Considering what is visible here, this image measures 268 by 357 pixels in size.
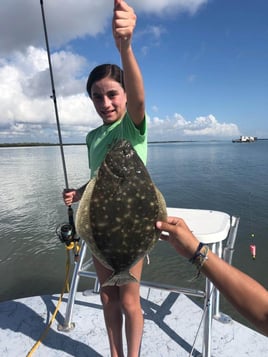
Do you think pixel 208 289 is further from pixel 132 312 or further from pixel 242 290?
pixel 242 290

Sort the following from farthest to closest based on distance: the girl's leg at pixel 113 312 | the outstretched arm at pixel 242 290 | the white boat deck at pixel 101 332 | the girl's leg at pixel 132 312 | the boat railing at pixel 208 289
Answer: the white boat deck at pixel 101 332, the boat railing at pixel 208 289, the girl's leg at pixel 113 312, the girl's leg at pixel 132 312, the outstretched arm at pixel 242 290

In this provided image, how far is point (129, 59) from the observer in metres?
1.89

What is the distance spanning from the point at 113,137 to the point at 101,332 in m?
2.81

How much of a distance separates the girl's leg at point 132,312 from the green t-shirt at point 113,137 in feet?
3.54

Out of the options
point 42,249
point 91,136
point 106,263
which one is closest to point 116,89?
point 91,136

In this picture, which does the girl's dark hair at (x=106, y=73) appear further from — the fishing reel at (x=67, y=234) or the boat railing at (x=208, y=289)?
the fishing reel at (x=67, y=234)

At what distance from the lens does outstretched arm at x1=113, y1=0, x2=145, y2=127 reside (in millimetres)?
1693

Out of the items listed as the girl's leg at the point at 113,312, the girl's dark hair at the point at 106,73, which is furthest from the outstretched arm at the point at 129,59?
the girl's leg at the point at 113,312

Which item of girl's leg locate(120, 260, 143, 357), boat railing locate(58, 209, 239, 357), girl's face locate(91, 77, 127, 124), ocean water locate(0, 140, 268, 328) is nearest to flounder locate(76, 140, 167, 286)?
girl's face locate(91, 77, 127, 124)

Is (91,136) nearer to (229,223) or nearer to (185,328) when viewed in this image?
(229,223)

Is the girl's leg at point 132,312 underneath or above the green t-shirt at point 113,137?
underneath

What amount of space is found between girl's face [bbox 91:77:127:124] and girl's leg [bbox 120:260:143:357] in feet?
4.73

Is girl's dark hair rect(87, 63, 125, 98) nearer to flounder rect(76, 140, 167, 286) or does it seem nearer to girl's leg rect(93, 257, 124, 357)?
flounder rect(76, 140, 167, 286)

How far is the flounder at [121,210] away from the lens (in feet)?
5.80
